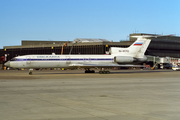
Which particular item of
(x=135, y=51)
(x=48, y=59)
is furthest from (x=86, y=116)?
(x=135, y=51)

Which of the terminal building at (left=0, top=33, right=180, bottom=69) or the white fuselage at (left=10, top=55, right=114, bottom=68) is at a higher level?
the terminal building at (left=0, top=33, right=180, bottom=69)

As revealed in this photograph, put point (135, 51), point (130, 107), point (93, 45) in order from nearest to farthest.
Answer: point (130, 107) → point (135, 51) → point (93, 45)

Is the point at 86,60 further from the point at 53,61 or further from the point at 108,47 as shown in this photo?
the point at 108,47

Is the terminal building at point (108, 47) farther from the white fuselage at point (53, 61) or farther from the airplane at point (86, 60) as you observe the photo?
the white fuselage at point (53, 61)

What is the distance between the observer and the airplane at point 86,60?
146 feet

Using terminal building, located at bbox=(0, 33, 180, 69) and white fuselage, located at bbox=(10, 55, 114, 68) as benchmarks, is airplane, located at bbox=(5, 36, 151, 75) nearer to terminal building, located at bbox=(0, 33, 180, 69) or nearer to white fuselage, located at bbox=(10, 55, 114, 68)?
white fuselage, located at bbox=(10, 55, 114, 68)

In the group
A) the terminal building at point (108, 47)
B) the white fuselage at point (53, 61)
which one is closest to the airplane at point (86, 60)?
the white fuselage at point (53, 61)

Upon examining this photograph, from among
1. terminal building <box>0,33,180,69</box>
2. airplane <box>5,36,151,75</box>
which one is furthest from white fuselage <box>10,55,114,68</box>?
terminal building <box>0,33,180,69</box>

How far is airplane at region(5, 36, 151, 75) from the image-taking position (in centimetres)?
4447

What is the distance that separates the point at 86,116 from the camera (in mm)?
10094

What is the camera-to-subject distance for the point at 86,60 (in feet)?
155

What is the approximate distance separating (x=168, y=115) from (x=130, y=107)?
87.3 inches

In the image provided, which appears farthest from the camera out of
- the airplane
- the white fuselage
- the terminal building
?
the terminal building

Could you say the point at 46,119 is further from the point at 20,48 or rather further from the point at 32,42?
the point at 32,42
